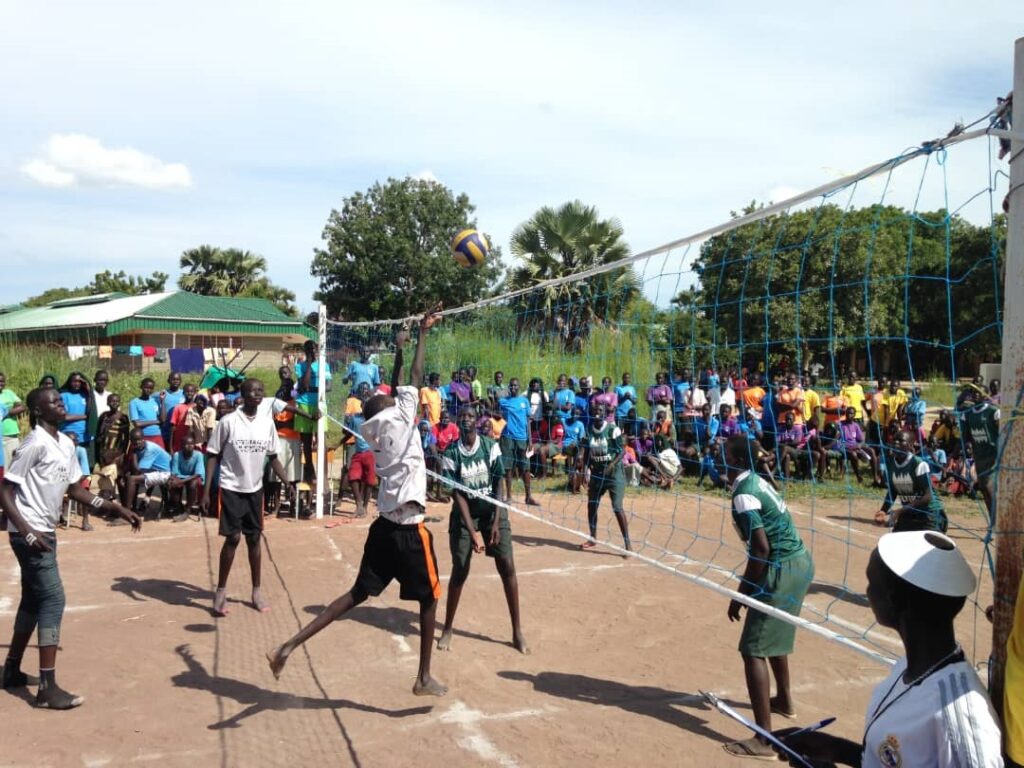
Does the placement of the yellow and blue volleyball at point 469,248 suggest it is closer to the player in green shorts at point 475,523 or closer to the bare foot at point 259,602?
the player in green shorts at point 475,523

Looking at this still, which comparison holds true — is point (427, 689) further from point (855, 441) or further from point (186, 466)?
point (855, 441)

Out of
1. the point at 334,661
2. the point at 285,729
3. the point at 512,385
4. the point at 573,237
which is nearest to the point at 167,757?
the point at 285,729

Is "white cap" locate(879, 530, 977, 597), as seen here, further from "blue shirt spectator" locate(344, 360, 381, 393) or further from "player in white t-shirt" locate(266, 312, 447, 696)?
"blue shirt spectator" locate(344, 360, 381, 393)

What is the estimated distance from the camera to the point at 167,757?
4352mm

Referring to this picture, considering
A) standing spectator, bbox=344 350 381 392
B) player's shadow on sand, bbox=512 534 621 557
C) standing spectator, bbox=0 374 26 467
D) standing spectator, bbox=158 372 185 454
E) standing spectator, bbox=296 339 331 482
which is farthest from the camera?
standing spectator, bbox=344 350 381 392

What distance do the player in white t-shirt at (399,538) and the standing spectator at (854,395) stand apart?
8585mm

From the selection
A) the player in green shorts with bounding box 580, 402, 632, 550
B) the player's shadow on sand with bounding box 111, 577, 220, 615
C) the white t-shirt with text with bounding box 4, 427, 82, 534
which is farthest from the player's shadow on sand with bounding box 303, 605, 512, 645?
the player in green shorts with bounding box 580, 402, 632, 550

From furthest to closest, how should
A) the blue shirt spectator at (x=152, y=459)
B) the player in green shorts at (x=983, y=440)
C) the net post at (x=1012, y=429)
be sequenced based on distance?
the blue shirt spectator at (x=152, y=459) < the player in green shorts at (x=983, y=440) < the net post at (x=1012, y=429)

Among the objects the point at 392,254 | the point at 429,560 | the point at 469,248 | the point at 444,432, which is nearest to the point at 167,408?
the point at 444,432

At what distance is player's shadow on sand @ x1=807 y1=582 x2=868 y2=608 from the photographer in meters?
7.30

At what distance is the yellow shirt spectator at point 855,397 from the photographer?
12.2m

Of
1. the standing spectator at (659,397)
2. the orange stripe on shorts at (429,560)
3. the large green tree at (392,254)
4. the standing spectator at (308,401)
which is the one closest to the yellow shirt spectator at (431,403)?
the standing spectator at (308,401)

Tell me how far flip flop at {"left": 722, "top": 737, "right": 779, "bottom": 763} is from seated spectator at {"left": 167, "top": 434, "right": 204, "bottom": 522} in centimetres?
784

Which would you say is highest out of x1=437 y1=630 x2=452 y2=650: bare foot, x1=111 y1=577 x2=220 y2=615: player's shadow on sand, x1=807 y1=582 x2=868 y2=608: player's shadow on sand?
x1=111 y1=577 x2=220 y2=615: player's shadow on sand
